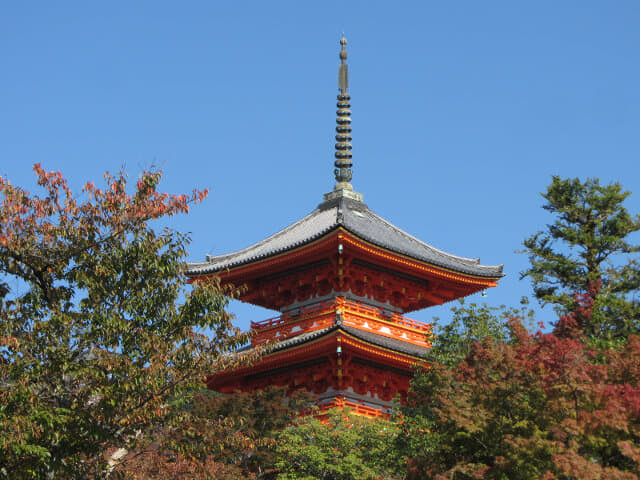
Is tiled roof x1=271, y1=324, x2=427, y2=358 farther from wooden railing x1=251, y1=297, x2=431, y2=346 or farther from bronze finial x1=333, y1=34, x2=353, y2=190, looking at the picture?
bronze finial x1=333, y1=34, x2=353, y2=190

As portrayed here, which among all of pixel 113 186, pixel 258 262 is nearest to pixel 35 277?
pixel 113 186

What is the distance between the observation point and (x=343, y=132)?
43.7 meters

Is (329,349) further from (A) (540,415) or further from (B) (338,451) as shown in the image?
(A) (540,415)

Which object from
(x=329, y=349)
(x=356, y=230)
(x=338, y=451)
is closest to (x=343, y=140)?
(x=356, y=230)

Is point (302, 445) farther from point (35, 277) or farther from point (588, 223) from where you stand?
point (588, 223)

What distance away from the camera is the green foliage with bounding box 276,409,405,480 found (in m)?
27.3

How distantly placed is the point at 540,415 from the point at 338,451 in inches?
344

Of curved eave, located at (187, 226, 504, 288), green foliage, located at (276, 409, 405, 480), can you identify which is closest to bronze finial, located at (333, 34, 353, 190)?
curved eave, located at (187, 226, 504, 288)

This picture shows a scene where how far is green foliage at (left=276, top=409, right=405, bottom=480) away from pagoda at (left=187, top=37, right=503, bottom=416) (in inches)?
149

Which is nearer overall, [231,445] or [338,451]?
[231,445]

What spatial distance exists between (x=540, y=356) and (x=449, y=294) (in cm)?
1765

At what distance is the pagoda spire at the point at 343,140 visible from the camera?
41.4 metres

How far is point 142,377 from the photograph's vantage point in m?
19.9

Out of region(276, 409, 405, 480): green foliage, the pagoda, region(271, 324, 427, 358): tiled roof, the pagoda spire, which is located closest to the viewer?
region(276, 409, 405, 480): green foliage
